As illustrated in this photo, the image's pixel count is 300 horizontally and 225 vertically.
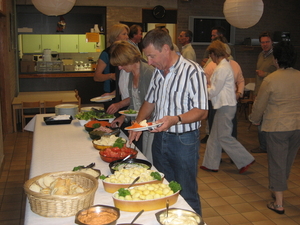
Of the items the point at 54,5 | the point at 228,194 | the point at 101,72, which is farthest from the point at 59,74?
the point at 228,194

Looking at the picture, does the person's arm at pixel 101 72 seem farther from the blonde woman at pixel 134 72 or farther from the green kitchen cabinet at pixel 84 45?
the green kitchen cabinet at pixel 84 45

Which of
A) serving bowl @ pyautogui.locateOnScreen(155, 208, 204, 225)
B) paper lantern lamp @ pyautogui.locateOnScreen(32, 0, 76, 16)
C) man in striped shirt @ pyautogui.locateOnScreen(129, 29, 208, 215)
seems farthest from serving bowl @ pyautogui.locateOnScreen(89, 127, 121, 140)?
paper lantern lamp @ pyautogui.locateOnScreen(32, 0, 76, 16)

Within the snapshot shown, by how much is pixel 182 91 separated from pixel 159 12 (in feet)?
25.2

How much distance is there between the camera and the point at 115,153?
233 cm

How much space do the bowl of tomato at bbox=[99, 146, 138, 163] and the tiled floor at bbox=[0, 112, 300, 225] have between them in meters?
1.21

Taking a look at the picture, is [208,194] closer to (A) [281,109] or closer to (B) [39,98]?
(A) [281,109]

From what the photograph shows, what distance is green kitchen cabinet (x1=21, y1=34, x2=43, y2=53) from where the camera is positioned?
1024 centimetres

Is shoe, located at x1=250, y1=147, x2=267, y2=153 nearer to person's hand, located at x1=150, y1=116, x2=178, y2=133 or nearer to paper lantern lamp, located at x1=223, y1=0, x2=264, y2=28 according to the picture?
paper lantern lamp, located at x1=223, y1=0, x2=264, y2=28

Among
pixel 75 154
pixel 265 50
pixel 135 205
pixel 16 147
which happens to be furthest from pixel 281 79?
pixel 16 147

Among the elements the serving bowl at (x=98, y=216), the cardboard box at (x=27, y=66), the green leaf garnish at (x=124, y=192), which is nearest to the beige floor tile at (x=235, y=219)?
the green leaf garnish at (x=124, y=192)

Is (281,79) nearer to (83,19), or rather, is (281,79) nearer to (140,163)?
(140,163)

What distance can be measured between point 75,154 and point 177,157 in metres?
0.74

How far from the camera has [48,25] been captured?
31.4 feet

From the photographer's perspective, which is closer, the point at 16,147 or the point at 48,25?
the point at 16,147
